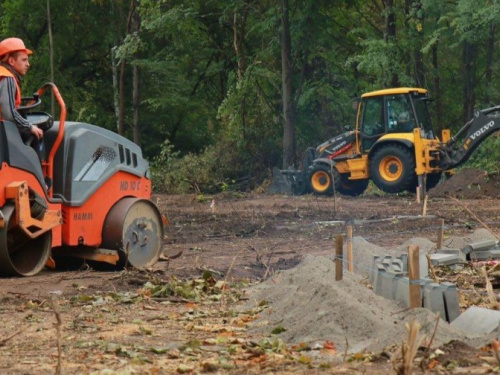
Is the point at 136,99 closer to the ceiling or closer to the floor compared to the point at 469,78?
closer to the floor

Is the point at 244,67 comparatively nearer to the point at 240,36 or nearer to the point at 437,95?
the point at 240,36

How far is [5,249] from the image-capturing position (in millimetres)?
12664

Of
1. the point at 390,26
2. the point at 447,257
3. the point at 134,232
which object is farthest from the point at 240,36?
the point at 447,257

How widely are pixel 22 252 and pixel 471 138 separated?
58.9 feet

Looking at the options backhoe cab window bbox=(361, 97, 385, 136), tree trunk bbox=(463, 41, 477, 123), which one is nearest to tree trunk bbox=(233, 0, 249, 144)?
tree trunk bbox=(463, 41, 477, 123)

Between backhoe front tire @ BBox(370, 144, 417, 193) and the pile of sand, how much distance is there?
59.1ft

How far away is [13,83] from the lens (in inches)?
504

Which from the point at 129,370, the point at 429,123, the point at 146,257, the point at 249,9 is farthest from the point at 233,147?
Result: the point at 129,370

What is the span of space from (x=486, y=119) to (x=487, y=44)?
455 inches

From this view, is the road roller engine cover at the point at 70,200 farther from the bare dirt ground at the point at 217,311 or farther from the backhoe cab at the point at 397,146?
the backhoe cab at the point at 397,146

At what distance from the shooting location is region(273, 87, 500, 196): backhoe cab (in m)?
29.5

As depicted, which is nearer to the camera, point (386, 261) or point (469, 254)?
point (386, 261)

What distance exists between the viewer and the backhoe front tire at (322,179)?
31719 millimetres

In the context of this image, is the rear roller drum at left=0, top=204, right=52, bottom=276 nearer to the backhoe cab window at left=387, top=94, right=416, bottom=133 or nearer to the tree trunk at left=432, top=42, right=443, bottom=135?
the backhoe cab window at left=387, top=94, right=416, bottom=133
